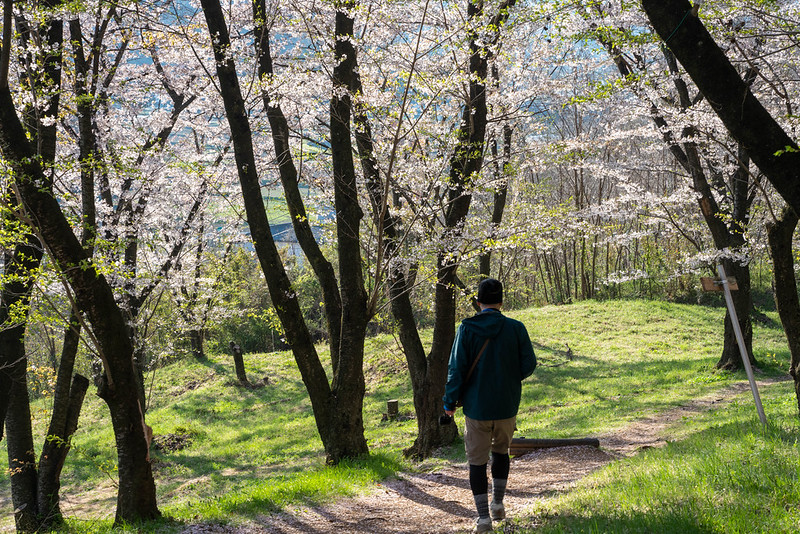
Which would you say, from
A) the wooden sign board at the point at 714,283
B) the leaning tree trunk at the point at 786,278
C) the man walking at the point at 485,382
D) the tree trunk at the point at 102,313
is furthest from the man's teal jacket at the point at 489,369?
the tree trunk at the point at 102,313

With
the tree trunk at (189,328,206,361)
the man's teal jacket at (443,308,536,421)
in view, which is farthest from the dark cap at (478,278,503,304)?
the tree trunk at (189,328,206,361)

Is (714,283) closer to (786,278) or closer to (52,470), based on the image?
(786,278)

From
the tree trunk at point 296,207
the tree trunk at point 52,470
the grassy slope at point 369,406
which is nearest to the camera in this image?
the tree trunk at point 52,470

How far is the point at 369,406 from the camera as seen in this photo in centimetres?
1641

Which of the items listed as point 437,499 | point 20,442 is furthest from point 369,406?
point 437,499

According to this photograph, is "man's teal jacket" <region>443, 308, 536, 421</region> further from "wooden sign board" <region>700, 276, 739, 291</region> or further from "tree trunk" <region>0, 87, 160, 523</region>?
"tree trunk" <region>0, 87, 160, 523</region>

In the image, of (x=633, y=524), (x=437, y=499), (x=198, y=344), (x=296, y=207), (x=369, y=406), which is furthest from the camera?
(x=198, y=344)

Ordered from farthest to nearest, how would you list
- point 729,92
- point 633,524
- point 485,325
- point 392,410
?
point 392,410
point 485,325
point 729,92
point 633,524

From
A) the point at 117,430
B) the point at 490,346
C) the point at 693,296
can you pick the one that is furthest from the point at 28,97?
the point at 693,296

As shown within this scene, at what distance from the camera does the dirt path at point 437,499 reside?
5.59m

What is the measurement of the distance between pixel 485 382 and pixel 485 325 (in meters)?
0.40

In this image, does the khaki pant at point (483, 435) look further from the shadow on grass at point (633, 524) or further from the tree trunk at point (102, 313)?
the tree trunk at point (102, 313)

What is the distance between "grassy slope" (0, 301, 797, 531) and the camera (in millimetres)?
7875

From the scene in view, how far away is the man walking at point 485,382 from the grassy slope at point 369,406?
2.32 ft
